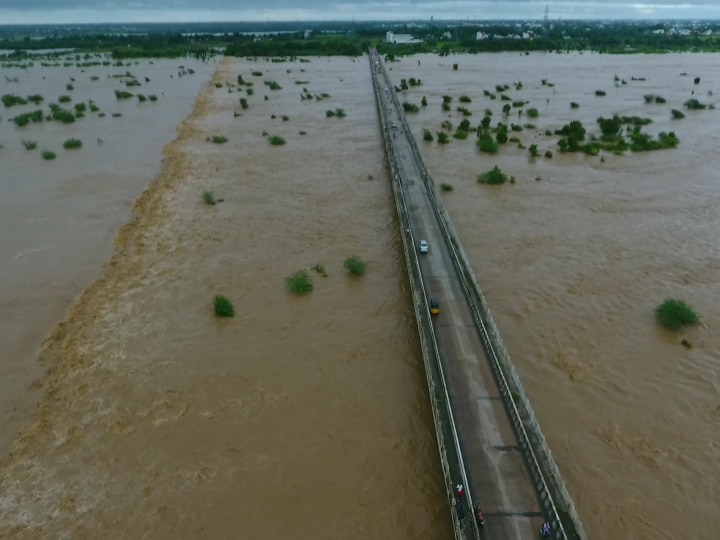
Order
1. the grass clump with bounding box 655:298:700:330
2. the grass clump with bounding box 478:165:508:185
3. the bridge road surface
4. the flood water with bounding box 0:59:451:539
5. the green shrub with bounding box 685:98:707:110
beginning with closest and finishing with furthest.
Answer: the bridge road surface, the flood water with bounding box 0:59:451:539, the grass clump with bounding box 655:298:700:330, the grass clump with bounding box 478:165:508:185, the green shrub with bounding box 685:98:707:110

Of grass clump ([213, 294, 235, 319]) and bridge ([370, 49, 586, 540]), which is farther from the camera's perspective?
grass clump ([213, 294, 235, 319])

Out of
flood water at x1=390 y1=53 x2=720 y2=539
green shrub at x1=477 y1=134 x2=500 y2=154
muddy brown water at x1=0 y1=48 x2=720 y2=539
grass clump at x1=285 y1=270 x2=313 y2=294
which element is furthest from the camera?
green shrub at x1=477 y1=134 x2=500 y2=154

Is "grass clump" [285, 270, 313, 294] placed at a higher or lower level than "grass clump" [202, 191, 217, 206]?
lower

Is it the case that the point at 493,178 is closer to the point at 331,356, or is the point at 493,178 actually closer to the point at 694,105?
the point at 331,356

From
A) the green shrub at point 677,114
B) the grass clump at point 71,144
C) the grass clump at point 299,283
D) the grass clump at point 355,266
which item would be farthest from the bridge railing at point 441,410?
the green shrub at point 677,114

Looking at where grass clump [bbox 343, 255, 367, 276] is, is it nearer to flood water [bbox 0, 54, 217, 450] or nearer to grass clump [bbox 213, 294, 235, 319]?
grass clump [bbox 213, 294, 235, 319]

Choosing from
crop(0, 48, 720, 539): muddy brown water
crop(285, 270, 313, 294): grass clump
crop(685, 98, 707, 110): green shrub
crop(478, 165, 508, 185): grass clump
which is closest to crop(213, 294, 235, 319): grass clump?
crop(0, 48, 720, 539): muddy brown water
